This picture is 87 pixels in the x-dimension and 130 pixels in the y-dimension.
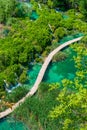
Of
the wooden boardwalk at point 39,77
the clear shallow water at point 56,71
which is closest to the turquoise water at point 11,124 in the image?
the wooden boardwalk at point 39,77

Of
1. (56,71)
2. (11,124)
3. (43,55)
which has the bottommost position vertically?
(56,71)

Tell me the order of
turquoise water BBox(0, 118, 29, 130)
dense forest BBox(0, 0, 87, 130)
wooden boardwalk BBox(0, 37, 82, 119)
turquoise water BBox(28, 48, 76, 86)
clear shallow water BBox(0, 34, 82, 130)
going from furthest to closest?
turquoise water BBox(28, 48, 76, 86)
clear shallow water BBox(0, 34, 82, 130)
wooden boardwalk BBox(0, 37, 82, 119)
turquoise water BBox(0, 118, 29, 130)
dense forest BBox(0, 0, 87, 130)

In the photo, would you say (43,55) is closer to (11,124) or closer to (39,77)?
(39,77)

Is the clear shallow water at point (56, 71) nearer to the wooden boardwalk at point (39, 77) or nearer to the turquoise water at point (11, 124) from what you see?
the wooden boardwalk at point (39, 77)

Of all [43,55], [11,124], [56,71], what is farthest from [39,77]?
[11,124]

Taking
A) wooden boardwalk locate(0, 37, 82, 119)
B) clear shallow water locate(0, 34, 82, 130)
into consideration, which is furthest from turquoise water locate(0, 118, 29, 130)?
clear shallow water locate(0, 34, 82, 130)

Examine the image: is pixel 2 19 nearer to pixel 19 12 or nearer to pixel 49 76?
pixel 19 12

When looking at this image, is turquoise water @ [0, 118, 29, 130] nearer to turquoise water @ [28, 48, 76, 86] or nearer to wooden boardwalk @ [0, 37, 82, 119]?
wooden boardwalk @ [0, 37, 82, 119]
